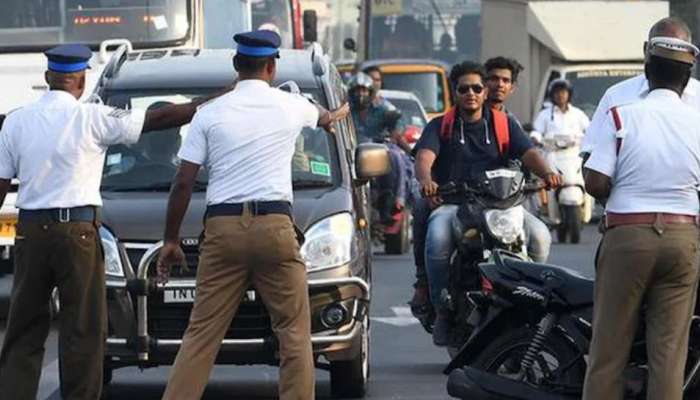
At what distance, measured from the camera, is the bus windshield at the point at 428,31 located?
5062 centimetres

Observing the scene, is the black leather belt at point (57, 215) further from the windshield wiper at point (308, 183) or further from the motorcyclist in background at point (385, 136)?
the motorcyclist in background at point (385, 136)

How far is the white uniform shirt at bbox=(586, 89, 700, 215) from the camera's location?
8094 mm

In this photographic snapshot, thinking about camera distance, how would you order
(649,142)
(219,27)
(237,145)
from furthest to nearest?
(219,27)
(237,145)
(649,142)

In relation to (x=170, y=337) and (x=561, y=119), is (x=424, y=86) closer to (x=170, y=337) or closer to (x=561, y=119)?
(x=561, y=119)

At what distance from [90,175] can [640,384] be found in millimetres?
2804

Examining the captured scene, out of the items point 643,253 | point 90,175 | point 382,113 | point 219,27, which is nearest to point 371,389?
point 90,175

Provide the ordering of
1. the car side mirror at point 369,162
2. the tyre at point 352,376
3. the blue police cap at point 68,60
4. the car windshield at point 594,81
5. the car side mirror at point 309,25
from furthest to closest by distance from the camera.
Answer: the car windshield at point 594,81, the car side mirror at point 309,25, the car side mirror at point 369,162, the tyre at point 352,376, the blue police cap at point 68,60

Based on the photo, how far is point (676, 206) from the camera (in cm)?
812

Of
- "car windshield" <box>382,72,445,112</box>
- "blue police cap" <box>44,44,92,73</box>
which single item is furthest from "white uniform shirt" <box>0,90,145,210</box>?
"car windshield" <box>382,72,445,112</box>

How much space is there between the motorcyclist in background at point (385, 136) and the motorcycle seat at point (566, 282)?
11.0m

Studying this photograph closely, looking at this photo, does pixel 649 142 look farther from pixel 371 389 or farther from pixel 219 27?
pixel 219 27

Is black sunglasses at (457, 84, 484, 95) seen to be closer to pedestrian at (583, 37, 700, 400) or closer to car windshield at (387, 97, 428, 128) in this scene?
pedestrian at (583, 37, 700, 400)

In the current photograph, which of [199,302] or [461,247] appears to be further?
[461,247]

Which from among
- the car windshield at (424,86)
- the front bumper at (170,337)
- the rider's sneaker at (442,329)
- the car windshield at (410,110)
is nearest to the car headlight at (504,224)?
the rider's sneaker at (442,329)
